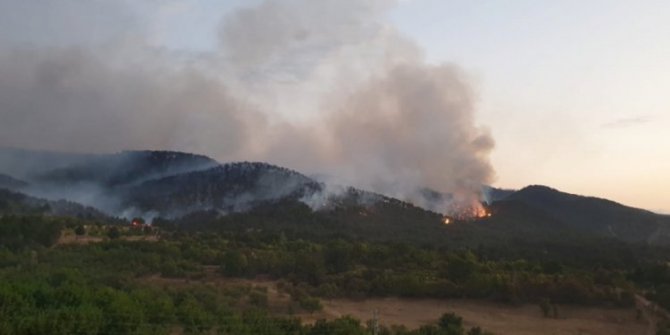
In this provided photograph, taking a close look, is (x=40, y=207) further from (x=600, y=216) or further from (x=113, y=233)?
(x=600, y=216)

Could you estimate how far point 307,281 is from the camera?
141 ft

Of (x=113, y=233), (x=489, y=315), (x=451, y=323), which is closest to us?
(x=451, y=323)

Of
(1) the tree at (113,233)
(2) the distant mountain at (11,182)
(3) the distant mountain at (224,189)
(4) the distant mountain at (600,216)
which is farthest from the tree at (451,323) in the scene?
(2) the distant mountain at (11,182)

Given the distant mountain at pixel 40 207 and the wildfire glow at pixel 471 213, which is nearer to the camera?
the distant mountain at pixel 40 207

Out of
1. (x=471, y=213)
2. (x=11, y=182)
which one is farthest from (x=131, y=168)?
(x=471, y=213)

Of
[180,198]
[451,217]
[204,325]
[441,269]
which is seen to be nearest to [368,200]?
[451,217]

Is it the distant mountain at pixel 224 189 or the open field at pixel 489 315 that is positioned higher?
the distant mountain at pixel 224 189

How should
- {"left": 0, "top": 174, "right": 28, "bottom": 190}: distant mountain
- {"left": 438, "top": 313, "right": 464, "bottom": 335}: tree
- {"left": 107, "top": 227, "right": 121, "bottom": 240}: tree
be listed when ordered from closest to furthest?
1. {"left": 438, "top": 313, "right": 464, "bottom": 335}: tree
2. {"left": 107, "top": 227, "right": 121, "bottom": 240}: tree
3. {"left": 0, "top": 174, "right": 28, "bottom": 190}: distant mountain

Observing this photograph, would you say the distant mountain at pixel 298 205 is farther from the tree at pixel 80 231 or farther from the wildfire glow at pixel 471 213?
the tree at pixel 80 231

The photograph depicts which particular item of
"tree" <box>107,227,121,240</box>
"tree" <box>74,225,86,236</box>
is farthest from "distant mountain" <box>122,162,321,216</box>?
"tree" <box>74,225,86,236</box>

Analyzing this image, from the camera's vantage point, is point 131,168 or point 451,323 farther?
point 131,168

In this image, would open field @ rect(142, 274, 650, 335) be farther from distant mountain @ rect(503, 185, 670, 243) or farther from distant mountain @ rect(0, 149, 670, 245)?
distant mountain @ rect(503, 185, 670, 243)

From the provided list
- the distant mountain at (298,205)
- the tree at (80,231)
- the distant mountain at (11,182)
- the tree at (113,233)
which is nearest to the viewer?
the tree at (113,233)

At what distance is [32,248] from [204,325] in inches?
1266
